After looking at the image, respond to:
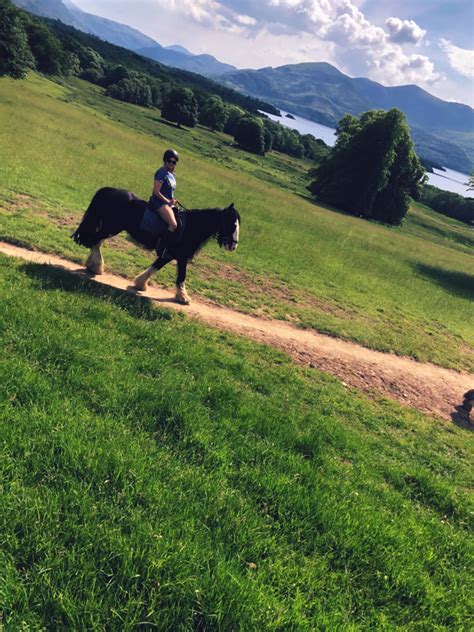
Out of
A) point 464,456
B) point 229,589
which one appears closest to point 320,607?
point 229,589

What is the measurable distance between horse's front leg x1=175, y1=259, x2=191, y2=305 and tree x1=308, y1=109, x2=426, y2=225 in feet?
176

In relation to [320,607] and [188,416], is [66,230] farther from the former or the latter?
[320,607]

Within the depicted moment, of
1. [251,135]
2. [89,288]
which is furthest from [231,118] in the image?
[89,288]

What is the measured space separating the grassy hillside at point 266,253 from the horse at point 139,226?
1973 millimetres

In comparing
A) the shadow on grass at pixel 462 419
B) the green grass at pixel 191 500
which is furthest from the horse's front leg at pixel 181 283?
the shadow on grass at pixel 462 419

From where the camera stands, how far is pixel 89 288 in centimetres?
973

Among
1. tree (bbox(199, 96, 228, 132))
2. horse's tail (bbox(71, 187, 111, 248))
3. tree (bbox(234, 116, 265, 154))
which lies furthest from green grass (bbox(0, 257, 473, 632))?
tree (bbox(199, 96, 228, 132))

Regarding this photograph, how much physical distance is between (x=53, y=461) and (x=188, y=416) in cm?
194

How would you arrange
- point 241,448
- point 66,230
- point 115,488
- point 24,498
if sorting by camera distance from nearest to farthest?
point 24,498, point 115,488, point 241,448, point 66,230

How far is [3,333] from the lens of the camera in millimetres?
6230

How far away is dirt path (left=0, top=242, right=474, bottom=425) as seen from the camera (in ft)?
36.0

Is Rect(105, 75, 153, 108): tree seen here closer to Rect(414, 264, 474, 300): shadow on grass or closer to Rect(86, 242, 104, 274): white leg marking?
Rect(414, 264, 474, 300): shadow on grass

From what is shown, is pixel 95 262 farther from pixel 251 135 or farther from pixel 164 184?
pixel 251 135

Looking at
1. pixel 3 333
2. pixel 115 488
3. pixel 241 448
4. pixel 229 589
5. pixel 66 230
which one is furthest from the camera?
pixel 66 230
